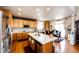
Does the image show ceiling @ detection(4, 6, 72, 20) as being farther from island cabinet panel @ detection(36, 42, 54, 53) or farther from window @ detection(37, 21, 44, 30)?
island cabinet panel @ detection(36, 42, 54, 53)

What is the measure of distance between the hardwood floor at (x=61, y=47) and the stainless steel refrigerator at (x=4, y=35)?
0.11 metres

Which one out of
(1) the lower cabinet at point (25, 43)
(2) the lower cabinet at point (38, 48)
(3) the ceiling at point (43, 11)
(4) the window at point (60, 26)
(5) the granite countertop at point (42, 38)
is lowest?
(2) the lower cabinet at point (38, 48)

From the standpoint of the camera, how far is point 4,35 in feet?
5.46

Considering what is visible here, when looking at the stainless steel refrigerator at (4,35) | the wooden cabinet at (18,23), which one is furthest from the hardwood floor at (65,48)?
the stainless steel refrigerator at (4,35)

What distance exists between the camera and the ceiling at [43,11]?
1664 millimetres

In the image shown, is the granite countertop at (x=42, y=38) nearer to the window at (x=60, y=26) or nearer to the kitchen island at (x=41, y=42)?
the kitchen island at (x=41, y=42)

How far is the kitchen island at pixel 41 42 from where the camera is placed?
168 centimetres

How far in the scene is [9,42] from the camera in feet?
5.59

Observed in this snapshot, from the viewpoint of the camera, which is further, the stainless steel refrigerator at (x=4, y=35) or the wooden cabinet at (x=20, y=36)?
the wooden cabinet at (x=20, y=36)

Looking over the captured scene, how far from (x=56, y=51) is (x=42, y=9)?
32.3 inches

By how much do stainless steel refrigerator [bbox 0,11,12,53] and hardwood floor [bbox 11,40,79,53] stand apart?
0.11m

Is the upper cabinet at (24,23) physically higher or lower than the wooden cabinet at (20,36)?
higher
